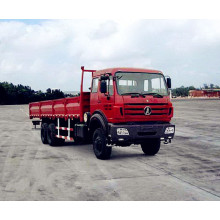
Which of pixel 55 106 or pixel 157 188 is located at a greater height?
pixel 55 106

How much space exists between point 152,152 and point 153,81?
2.48 meters

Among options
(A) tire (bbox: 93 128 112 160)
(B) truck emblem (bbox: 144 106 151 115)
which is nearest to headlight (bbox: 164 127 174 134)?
(B) truck emblem (bbox: 144 106 151 115)

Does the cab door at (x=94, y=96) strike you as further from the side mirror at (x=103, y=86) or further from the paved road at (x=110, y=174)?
the paved road at (x=110, y=174)

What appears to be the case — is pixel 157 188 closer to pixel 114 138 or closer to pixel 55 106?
pixel 114 138

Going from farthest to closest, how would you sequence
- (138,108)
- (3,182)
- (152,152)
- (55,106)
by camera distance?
1. (55,106)
2. (152,152)
3. (138,108)
4. (3,182)

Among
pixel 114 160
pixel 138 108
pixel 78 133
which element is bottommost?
pixel 114 160

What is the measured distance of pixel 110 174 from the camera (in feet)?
24.8

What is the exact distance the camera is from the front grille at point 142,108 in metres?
8.87

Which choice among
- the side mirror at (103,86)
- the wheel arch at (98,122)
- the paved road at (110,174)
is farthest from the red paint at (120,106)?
the paved road at (110,174)

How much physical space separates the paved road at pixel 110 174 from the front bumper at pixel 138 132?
2.25ft

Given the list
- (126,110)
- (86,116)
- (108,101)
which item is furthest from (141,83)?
(86,116)

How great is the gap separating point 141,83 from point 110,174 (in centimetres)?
303
